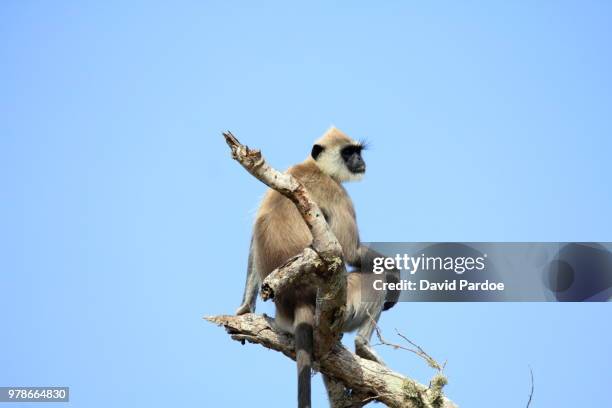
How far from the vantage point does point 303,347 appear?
31.3 ft

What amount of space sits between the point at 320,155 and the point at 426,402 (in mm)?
3476

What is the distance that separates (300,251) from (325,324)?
1019 millimetres

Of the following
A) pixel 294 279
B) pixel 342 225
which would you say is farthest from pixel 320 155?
pixel 294 279

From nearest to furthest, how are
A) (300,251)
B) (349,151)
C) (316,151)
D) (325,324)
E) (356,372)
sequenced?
(325,324)
(356,372)
(300,251)
(316,151)
(349,151)

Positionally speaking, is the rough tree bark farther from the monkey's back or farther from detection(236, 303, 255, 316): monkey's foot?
the monkey's back

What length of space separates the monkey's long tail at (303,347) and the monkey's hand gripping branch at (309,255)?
2.02 ft

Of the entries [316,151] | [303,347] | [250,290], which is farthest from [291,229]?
[316,151]

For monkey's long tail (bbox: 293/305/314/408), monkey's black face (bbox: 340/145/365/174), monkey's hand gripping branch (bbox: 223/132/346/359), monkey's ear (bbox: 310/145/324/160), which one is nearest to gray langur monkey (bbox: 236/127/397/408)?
monkey's long tail (bbox: 293/305/314/408)

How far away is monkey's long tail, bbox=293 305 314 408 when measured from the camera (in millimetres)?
9172

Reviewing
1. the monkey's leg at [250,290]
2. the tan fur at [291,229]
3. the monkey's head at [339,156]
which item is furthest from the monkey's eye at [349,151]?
the monkey's leg at [250,290]

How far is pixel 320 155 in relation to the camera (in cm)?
1157

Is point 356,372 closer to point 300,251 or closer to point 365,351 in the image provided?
point 365,351

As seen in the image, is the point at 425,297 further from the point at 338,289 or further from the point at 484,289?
the point at 338,289

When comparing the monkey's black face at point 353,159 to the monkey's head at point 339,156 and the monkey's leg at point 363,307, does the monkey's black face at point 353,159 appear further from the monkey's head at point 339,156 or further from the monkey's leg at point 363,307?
the monkey's leg at point 363,307
